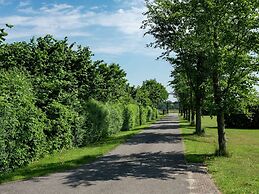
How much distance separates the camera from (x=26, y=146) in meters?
15.2

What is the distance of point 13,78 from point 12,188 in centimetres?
569

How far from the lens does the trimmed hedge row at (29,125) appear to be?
13.8 metres

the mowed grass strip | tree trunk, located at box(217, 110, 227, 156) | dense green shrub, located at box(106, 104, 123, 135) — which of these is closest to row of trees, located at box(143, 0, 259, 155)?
tree trunk, located at box(217, 110, 227, 156)

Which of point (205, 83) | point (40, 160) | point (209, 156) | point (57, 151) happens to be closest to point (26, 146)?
point (40, 160)

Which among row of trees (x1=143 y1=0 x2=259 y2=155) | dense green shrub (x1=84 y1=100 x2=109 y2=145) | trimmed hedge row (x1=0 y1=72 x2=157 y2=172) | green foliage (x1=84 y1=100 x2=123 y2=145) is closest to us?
trimmed hedge row (x1=0 y1=72 x2=157 y2=172)

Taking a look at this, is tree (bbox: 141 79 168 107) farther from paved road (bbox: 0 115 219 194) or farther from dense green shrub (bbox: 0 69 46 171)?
paved road (bbox: 0 115 219 194)

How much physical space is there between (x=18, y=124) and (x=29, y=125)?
2.64 ft

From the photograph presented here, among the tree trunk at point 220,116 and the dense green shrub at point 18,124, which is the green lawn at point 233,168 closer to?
the tree trunk at point 220,116

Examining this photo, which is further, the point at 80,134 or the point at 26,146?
the point at 80,134

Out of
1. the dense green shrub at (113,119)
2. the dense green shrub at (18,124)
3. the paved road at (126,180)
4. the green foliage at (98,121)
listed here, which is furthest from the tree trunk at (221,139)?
the dense green shrub at (113,119)

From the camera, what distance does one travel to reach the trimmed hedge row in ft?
45.4

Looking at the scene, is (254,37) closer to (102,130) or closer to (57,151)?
(57,151)

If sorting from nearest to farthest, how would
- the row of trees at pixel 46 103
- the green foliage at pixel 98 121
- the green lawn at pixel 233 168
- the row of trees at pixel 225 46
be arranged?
the green lawn at pixel 233 168, the row of trees at pixel 46 103, the row of trees at pixel 225 46, the green foliage at pixel 98 121

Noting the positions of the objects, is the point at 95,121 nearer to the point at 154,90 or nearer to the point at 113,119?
the point at 113,119
